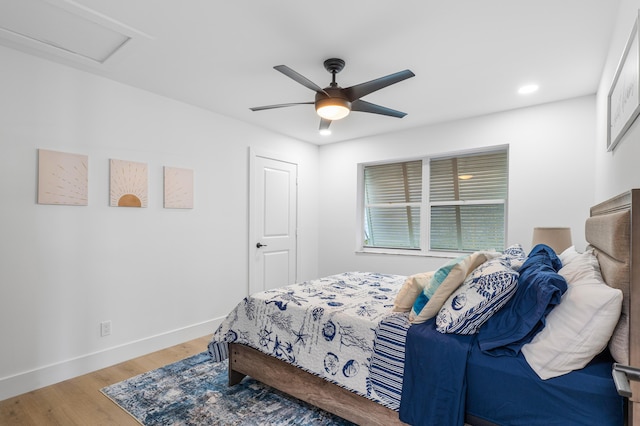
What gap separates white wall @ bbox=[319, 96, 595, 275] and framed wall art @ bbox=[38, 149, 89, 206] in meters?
3.33

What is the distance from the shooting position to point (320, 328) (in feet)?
6.70

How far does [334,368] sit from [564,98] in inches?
130

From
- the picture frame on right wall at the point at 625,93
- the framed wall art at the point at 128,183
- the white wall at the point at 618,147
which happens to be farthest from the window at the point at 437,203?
the framed wall art at the point at 128,183

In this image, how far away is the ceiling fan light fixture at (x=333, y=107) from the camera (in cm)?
244

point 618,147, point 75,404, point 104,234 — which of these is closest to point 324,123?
point 618,147

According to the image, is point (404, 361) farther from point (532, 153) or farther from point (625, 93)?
point (532, 153)

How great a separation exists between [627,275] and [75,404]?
3137 millimetres

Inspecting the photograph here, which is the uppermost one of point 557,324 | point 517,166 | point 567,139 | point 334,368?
point 567,139

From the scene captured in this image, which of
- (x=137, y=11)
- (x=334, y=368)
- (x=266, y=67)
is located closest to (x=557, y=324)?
(x=334, y=368)

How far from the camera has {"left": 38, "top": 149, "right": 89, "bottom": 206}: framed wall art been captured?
8.29 feet

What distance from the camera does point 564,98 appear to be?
3234 mm

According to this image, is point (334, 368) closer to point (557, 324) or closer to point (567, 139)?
point (557, 324)

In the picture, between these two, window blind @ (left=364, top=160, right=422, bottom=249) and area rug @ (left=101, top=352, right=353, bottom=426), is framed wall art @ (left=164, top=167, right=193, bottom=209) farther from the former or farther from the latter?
window blind @ (left=364, top=160, right=422, bottom=249)

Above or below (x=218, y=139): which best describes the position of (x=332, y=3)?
above
